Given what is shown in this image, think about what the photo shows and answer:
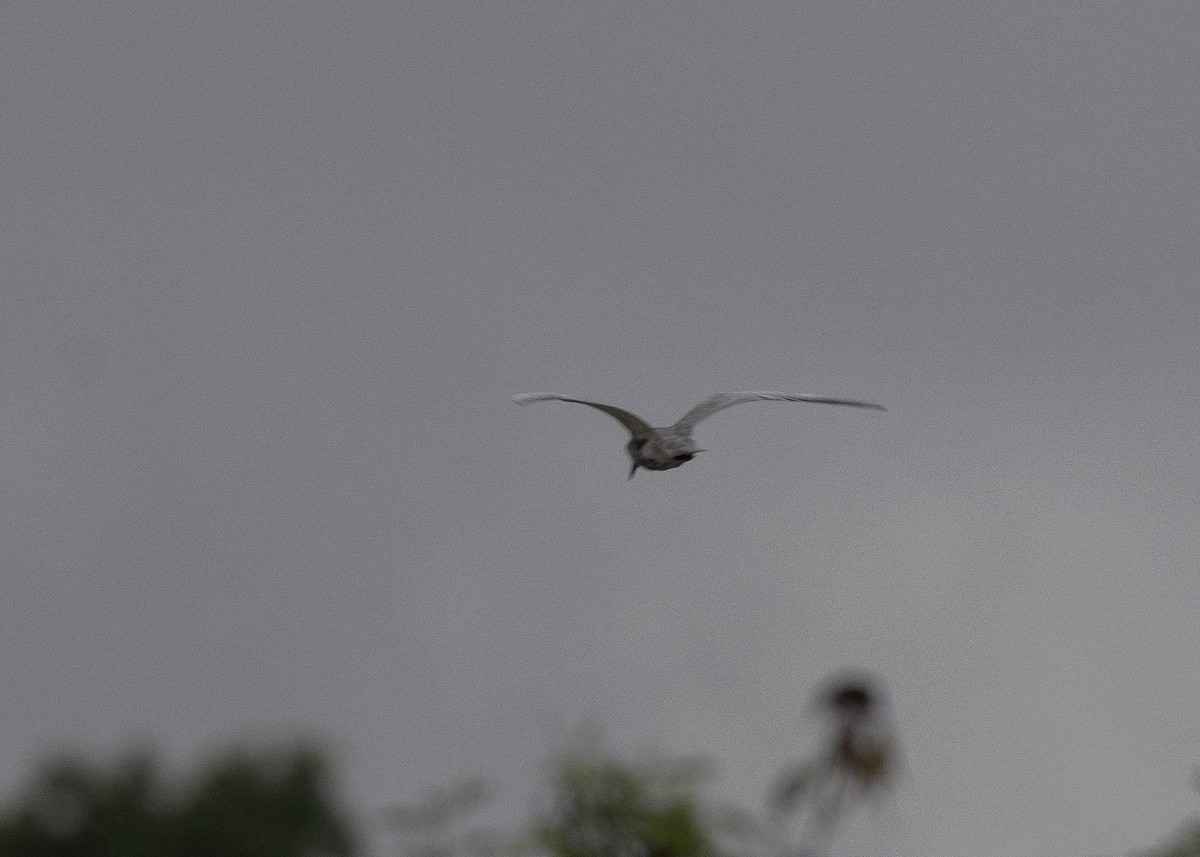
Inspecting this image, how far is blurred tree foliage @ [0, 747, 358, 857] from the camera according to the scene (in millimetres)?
110000

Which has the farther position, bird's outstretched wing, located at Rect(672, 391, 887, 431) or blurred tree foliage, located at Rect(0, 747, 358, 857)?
blurred tree foliage, located at Rect(0, 747, 358, 857)

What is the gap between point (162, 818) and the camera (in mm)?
111062

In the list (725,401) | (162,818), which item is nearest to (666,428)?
(725,401)

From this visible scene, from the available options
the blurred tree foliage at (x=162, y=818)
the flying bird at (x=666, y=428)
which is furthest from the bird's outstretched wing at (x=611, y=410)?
the blurred tree foliage at (x=162, y=818)

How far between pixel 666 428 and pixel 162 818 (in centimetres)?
7686

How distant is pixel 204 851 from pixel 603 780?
82.9m

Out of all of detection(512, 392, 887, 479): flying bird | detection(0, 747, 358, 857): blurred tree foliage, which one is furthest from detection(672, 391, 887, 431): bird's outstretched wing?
detection(0, 747, 358, 857): blurred tree foliage

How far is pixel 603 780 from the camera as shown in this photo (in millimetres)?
29422

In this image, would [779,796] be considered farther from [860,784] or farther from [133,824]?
[133,824]

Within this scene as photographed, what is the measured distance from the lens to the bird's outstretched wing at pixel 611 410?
3697 cm

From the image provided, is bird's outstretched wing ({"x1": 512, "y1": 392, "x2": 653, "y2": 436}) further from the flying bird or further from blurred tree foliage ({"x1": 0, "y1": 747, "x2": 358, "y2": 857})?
blurred tree foliage ({"x1": 0, "y1": 747, "x2": 358, "y2": 857})

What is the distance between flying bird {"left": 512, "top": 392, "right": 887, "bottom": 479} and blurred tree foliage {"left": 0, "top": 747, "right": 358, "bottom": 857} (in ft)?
237

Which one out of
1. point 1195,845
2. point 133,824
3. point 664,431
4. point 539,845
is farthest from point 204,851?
point 539,845

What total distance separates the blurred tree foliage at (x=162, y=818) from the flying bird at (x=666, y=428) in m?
72.3
